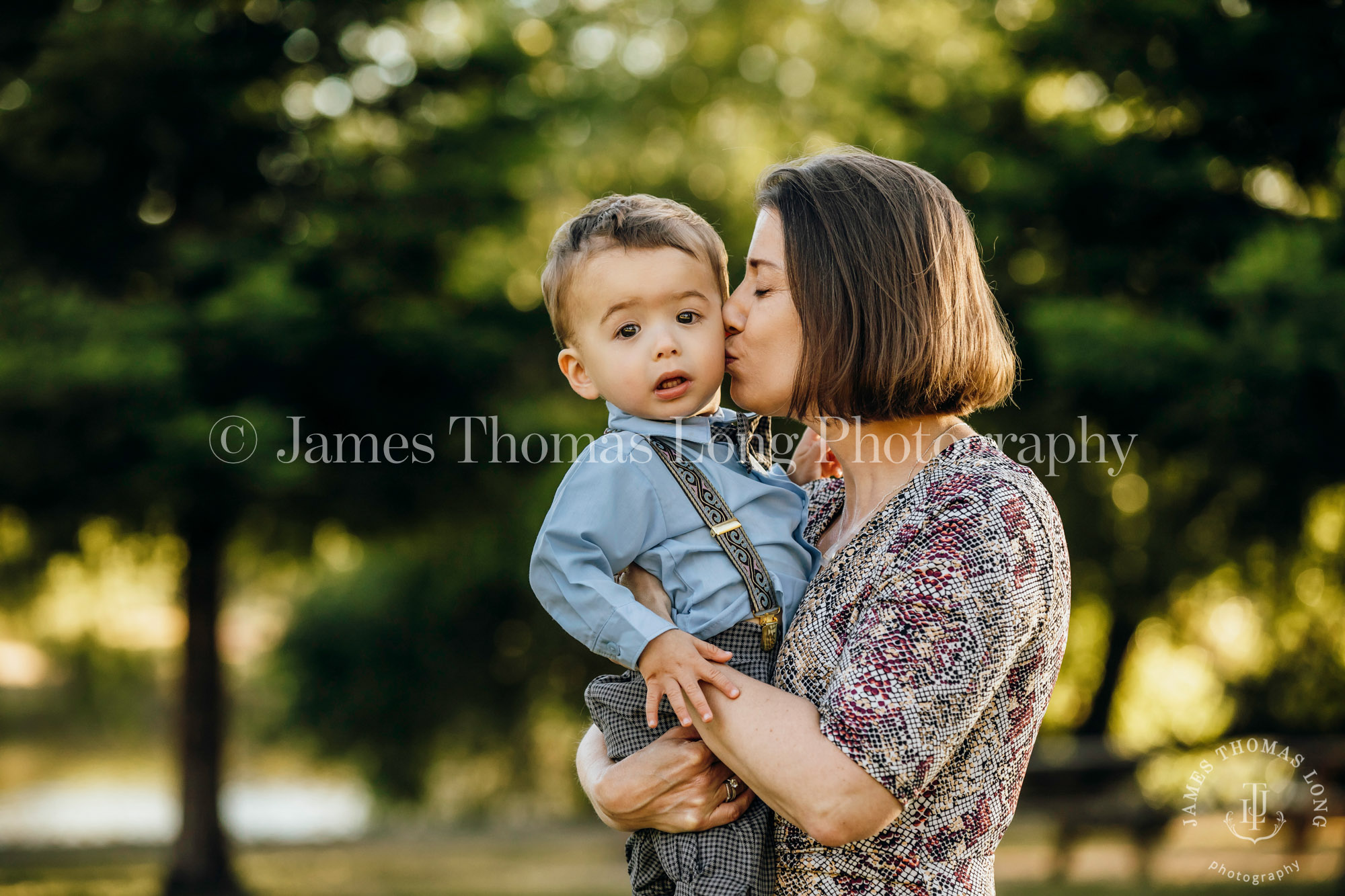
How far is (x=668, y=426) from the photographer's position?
6.60 feet

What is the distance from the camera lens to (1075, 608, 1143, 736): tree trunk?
11883mm

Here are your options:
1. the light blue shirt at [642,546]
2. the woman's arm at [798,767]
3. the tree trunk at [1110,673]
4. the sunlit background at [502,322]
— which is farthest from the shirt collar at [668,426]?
the tree trunk at [1110,673]

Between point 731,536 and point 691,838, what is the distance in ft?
1.64

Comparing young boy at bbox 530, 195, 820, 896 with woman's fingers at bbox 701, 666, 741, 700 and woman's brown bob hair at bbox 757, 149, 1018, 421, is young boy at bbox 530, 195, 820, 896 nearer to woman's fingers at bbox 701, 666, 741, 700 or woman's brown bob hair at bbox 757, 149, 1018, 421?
woman's fingers at bbox 701, 666, 741, 700

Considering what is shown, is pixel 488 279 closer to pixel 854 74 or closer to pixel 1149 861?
pixel 854 74

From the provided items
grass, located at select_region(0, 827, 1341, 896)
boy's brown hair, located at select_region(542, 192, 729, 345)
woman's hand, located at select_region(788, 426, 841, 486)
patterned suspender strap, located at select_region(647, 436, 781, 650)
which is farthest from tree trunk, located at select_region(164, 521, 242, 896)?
patterned suspender strap, located at select_region(647, 436, 781, 650)

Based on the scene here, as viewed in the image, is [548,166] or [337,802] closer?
[548,166]

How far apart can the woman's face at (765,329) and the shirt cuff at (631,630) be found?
434 millimetres

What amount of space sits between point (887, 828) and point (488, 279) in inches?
284

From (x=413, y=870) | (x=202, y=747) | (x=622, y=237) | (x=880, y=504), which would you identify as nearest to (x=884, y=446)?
(x=880, y=504)

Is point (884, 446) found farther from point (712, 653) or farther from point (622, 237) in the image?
point (622, 237)

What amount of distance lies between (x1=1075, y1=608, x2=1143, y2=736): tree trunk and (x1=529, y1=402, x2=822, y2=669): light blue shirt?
10.6 m

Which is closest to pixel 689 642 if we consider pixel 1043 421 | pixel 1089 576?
pixel 1043 421

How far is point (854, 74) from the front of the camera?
1230cm
